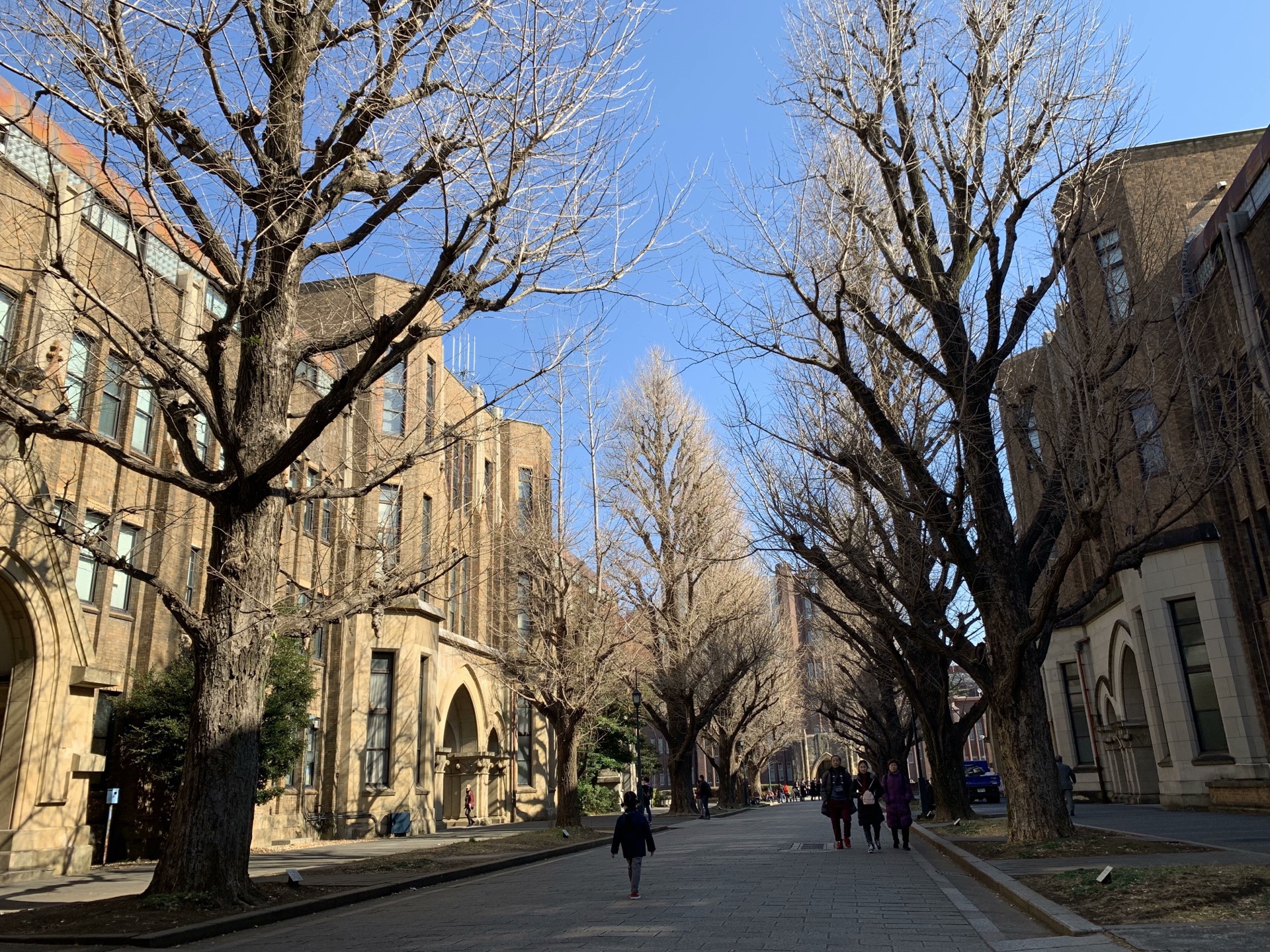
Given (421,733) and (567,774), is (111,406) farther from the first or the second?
(421,733)

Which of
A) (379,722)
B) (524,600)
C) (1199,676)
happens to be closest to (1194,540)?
(1199,676)

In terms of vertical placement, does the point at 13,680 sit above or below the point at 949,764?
above

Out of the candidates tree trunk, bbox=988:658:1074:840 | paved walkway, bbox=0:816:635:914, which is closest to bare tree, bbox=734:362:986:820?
tree trunk, bbox=988:658:1074:840

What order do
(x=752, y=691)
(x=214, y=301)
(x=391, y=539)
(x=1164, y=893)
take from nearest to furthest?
(x=1164, y=893) → (x=391, y=539) → (x=214, y=301) → (x=752, y=691)

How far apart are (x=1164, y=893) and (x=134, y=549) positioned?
17.5 meters

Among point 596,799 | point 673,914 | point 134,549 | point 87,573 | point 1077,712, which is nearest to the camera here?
point 673,914

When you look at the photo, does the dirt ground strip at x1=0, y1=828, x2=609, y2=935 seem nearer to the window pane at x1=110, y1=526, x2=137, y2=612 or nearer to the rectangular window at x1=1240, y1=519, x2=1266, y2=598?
the window pane at x1=110, y1=526, x2=137, y2=612

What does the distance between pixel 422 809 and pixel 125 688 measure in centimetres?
1130

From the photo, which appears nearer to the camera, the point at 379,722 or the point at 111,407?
the point at 111,407

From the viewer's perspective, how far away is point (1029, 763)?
42.6 ft

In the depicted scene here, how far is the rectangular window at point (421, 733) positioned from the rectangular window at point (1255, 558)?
21685 millimetres

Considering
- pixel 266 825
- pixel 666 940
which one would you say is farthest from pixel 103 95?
pixel 266 825

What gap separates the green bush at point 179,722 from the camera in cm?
1731

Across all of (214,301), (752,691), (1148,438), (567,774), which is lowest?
(567,774)
